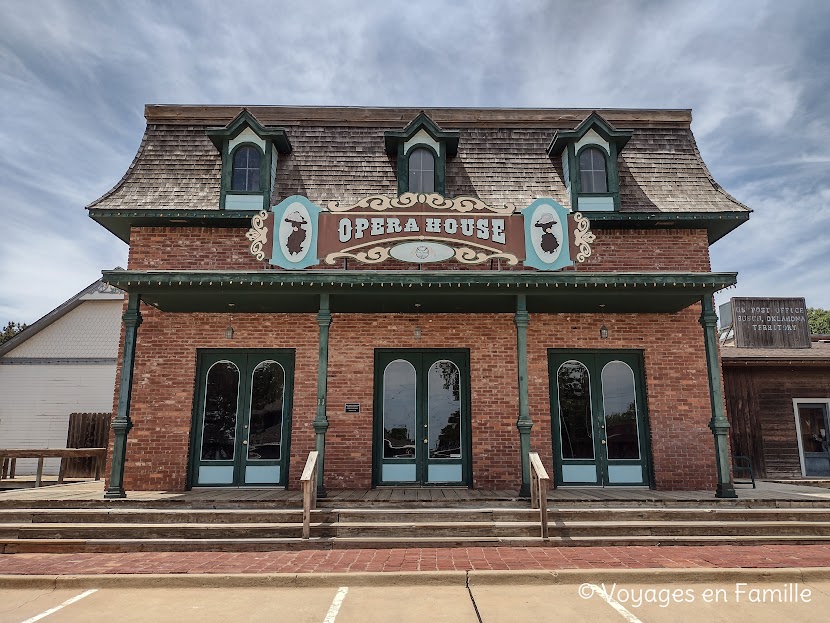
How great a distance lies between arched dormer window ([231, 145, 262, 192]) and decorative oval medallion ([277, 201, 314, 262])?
1.69 metres

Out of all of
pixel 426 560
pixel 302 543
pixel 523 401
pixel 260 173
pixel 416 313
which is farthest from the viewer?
pixel 260 173

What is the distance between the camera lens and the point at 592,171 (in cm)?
1137

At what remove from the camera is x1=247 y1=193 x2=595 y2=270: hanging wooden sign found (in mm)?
9727

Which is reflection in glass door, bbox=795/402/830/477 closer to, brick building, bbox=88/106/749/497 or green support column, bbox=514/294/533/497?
brick building, bbox=88/106/749/497

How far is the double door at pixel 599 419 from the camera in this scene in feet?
33.2

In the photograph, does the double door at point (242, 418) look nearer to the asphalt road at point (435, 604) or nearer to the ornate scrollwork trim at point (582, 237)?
the asphalt road at point (435, 604)

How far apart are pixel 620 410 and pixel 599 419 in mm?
458

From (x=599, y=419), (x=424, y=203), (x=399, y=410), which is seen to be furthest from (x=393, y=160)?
(x=599, y=419)

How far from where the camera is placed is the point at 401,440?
1027cm

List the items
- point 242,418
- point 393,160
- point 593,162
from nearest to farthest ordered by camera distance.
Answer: point 242,418, point 593,162, point 393,160

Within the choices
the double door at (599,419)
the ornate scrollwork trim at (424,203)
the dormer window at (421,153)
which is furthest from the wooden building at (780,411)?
the dormer window at (421,153)

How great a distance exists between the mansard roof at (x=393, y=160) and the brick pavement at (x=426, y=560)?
6.38 m

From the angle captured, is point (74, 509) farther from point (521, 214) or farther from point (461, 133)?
point (461, 133)

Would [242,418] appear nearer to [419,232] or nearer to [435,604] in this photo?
[419,232]
